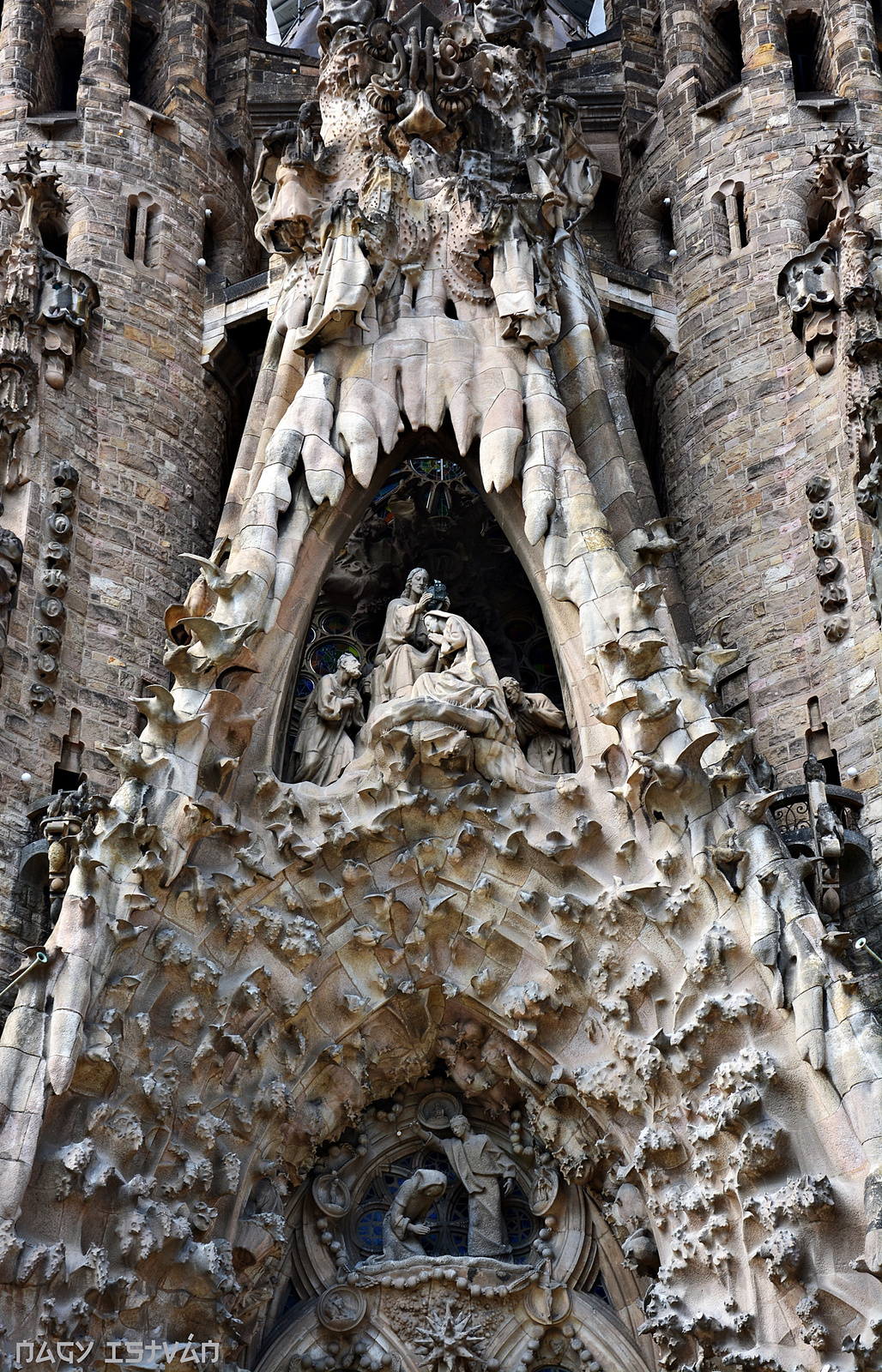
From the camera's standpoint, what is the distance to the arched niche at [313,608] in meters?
12.7

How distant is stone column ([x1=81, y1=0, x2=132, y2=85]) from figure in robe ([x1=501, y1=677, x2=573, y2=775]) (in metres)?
7.06

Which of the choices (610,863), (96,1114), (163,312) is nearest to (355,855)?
(610,863)

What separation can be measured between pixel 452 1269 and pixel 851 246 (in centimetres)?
754

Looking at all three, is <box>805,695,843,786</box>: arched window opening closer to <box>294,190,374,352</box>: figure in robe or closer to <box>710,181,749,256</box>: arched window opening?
<box>294,190,374,352</box>: figure in robe

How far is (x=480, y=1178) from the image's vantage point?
12594 mm

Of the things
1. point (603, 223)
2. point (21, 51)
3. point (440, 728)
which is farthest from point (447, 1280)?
point (21, 51)

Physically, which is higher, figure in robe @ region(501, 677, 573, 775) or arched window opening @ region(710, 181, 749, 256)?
arched window opening @ region(710, 181, 749, 256)

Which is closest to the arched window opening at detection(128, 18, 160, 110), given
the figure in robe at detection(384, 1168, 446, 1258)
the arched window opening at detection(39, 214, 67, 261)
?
the arched window opening at detection(39, 214, 67, 261)

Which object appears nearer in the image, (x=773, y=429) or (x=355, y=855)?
(x=355, y=855)

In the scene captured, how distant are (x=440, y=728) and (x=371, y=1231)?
287 centimetres

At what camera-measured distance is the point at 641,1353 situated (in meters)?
11.9

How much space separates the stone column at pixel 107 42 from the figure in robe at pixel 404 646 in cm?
595

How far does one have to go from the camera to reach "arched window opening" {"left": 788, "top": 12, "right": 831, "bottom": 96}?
1803cm

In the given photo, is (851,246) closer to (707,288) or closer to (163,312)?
(707,288)
